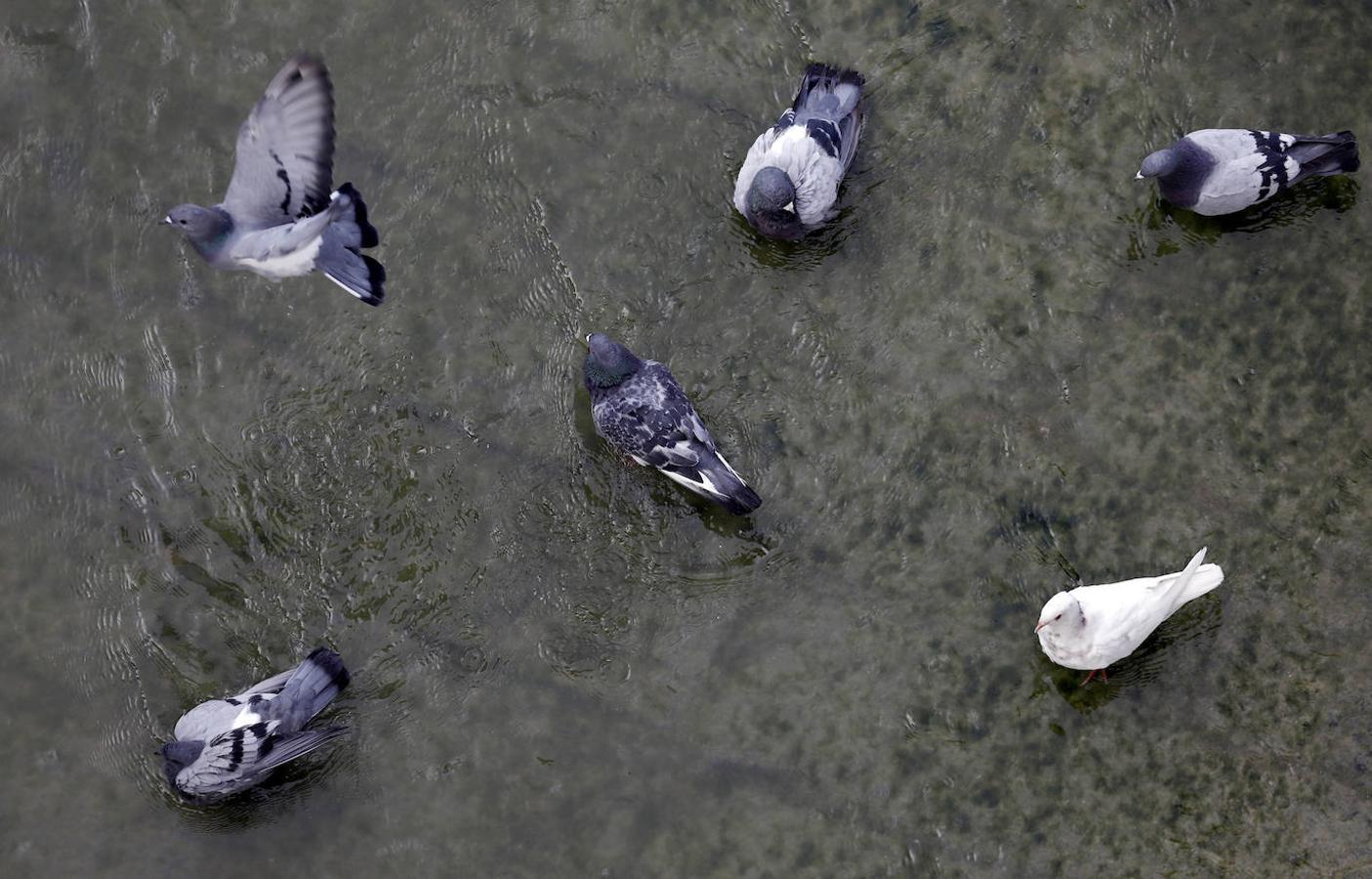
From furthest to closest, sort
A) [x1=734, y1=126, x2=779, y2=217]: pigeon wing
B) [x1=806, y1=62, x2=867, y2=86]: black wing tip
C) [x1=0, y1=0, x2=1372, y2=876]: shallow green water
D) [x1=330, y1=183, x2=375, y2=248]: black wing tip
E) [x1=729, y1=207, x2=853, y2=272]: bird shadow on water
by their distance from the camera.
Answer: [x1=729, y1=207, x2=853, y2=272]: bird shadow on water < [x1=806, y1=62, x2=867, y2=86]: black wing tip < [x1=734, y1=126, x2=779, y2=217]: pigeon wing < [x1=0, y1=0, x2=1372, y2=876]: shallow green water < [x1=330, y1=183, x2=375, y2=248]: black wing tip

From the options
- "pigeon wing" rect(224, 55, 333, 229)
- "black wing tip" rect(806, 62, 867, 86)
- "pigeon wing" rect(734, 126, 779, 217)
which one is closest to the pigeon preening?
"pigeon wing" rect(734, 126, 779, 217)

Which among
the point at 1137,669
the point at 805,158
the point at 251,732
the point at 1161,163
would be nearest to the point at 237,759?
the point at 251,732

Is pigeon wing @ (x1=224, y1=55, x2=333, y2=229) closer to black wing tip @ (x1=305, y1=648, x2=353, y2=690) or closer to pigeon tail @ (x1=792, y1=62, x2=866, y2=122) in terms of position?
black wing tip @ (x1=305, y1=648, x2=353, y2=690)

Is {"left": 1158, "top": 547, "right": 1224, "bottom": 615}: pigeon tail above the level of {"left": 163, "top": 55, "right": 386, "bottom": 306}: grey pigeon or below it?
below

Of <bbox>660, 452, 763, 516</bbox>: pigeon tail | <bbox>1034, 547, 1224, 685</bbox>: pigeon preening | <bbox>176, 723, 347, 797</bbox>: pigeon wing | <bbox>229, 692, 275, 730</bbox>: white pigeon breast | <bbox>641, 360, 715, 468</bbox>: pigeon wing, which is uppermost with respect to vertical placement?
<bbox>641, 360, 715, 468</bbox>: pigeon wing

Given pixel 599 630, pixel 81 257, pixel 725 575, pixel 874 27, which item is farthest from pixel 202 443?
pixel 874 27

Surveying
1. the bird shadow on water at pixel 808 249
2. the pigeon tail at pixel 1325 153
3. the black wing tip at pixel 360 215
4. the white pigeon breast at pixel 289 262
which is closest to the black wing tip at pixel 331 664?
the white pigeon breast at pixel 289 262

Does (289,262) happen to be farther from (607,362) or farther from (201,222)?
(607,362)

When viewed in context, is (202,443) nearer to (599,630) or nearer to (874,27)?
(599,630)
